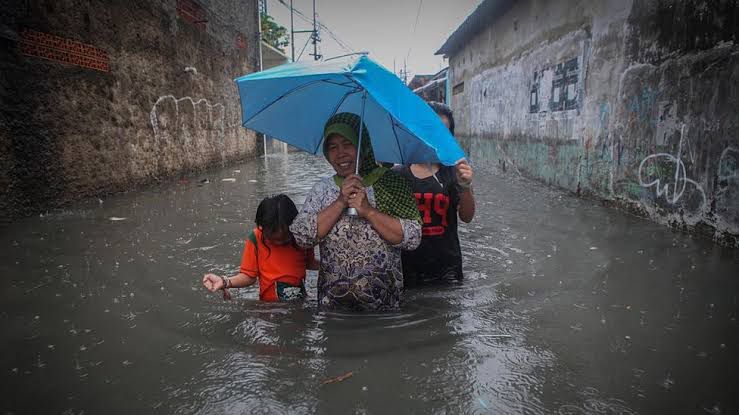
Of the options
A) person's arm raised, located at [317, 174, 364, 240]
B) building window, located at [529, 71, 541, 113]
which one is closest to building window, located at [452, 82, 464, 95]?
building window, located at [529, 71, 541, 113]

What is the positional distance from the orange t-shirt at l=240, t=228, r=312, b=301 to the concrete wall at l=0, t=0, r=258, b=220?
433 centimetres

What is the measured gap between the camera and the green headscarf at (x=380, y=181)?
7.68 feet

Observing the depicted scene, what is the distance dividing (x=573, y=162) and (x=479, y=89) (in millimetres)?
7079

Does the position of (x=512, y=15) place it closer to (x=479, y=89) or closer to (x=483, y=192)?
(x=479, y=89)

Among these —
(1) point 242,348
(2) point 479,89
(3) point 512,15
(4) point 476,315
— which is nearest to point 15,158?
(1) point 242,348

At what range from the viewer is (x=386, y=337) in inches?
→ 104

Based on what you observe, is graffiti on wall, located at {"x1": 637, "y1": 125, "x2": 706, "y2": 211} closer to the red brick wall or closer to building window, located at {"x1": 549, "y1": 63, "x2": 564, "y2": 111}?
building window, located at {"x1": 549, "y1": 63, "x2": 564, "y2": 111}

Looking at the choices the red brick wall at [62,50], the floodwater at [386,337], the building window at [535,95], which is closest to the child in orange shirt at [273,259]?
the floodwater at [386,337]

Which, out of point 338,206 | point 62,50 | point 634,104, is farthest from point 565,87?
point 62,50

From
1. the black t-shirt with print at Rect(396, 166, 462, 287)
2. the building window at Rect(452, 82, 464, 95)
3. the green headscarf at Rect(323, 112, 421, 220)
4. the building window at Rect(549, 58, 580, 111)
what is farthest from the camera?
the building window at Rect(452, 82, 464, 95)

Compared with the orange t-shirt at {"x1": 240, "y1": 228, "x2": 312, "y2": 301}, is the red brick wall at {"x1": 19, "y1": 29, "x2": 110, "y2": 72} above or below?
above

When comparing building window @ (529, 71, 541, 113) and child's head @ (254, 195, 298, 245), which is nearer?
child's head @ (254, 195, 298, 245)

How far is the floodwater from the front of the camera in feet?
6.82

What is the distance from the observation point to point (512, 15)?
1102 cm
